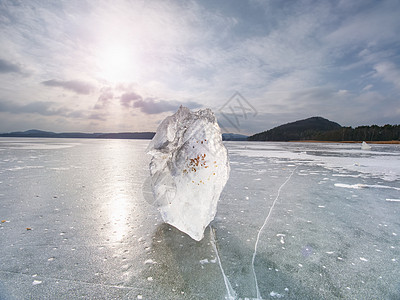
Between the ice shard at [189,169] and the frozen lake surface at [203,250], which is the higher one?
the ice shard at [189,169]

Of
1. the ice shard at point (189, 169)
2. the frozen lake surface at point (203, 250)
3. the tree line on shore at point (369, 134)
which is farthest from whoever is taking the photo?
the tree line on shore at point (369, 134)

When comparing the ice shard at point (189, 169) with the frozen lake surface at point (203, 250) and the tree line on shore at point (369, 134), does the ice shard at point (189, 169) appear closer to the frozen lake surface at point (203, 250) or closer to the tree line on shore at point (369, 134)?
the frozen lake surface at point (203, 250)

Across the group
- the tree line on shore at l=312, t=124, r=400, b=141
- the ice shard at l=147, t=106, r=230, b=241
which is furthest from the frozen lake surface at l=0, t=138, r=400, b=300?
the tree line on shore at l=312, t=124, r=400, b=141

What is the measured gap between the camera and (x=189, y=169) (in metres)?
3.26

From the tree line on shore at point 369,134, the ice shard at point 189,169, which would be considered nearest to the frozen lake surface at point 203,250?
the ice shard at point 189,169

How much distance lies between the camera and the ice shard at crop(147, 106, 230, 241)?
3.14 m

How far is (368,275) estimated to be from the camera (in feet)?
7.61

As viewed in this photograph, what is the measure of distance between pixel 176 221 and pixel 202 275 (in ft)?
3.31

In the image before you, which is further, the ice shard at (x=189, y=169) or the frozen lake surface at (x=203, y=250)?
the ice shard at (x=189, y=169)

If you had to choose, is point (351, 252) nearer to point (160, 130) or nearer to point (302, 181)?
point (160, 130)

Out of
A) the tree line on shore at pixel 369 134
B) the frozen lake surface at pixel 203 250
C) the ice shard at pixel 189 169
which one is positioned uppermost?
the tree line on shore at pixel 369 134

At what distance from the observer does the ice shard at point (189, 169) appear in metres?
3.14

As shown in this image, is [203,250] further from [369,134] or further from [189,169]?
[369,134]

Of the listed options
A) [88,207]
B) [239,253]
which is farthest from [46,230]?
[239,253]
